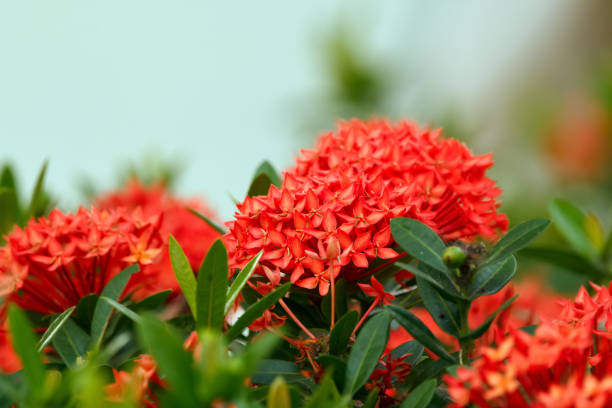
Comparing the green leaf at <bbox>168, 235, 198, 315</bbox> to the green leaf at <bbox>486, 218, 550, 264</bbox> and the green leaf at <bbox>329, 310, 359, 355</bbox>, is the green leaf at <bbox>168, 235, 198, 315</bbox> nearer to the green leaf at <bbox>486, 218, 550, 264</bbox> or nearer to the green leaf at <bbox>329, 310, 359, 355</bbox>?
the green leaf at <bbox>329, 310, 359, 355</bbox>

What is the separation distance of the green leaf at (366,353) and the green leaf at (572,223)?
0.66 m

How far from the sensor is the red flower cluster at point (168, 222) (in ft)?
3.45

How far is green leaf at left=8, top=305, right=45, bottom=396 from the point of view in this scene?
1.73 ft

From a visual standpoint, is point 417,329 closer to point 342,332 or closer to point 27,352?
point 342,332

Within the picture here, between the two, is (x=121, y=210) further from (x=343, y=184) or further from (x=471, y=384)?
(x=471, y=384)

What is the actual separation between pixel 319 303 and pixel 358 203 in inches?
6.1

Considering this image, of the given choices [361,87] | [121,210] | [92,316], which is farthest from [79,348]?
[361,87]

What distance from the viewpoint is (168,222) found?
48.4 inches

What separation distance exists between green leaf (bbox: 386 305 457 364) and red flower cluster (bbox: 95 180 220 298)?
1.25ft

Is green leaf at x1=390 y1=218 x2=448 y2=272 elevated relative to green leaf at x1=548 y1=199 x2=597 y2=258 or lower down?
elevated

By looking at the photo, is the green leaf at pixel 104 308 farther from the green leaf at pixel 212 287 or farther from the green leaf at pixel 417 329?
the green leaf at pixel 417 329

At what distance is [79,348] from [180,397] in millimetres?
330

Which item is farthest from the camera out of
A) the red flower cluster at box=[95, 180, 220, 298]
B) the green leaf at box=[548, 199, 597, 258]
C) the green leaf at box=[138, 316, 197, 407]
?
the green leaf at box=[548, 199, 597, 258]

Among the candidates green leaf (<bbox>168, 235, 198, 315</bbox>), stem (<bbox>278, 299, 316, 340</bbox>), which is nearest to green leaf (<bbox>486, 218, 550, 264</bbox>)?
stem (<bbox>278, 299, 316, 340</bbox>)
